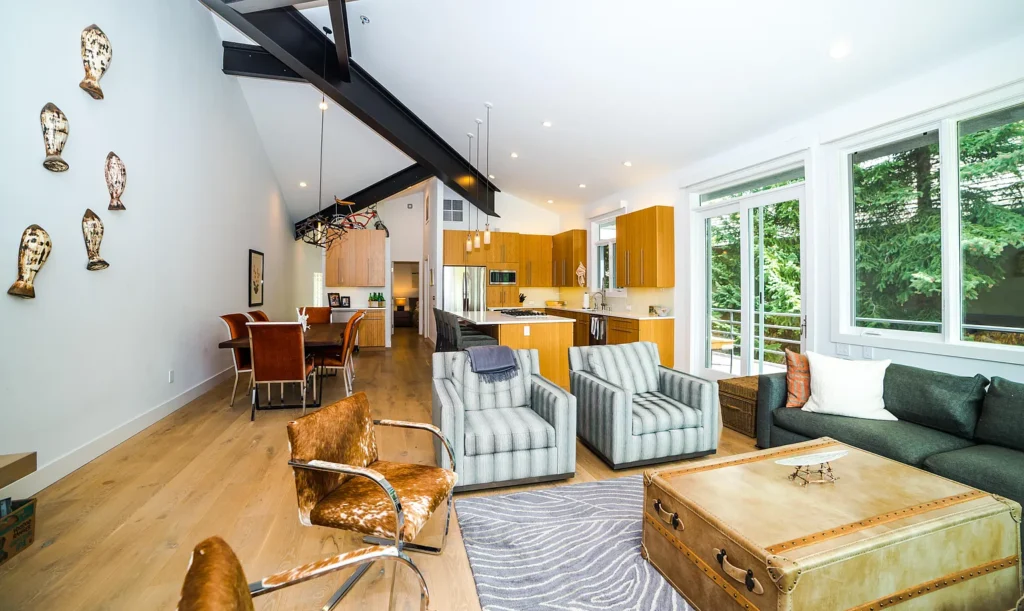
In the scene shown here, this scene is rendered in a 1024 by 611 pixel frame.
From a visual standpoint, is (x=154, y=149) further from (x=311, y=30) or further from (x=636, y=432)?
(x=636, y=432)

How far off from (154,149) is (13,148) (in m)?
1.55

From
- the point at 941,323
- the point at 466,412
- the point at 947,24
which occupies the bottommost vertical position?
the point at 466,412

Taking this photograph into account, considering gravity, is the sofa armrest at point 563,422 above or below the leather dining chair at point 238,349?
below

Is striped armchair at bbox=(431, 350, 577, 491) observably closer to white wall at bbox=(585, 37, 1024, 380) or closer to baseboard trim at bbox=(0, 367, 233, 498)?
baseboard trim at bbox=(0, 367, 233, 498)

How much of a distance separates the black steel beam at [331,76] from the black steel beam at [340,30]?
0.93ft

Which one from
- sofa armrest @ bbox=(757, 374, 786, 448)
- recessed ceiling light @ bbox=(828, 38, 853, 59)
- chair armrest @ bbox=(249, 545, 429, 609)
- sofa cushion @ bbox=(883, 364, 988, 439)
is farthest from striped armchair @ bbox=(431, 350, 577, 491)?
recessed ceiling light @ bbox=(828, 38, 853, 59)

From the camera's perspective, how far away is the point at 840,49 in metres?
3.01

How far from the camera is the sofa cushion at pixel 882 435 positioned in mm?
2334

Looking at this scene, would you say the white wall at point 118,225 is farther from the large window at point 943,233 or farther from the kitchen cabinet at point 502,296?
the large window at point 943,233

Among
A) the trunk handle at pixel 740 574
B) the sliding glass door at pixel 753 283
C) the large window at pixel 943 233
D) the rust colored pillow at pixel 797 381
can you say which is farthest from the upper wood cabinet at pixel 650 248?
the trunk handle at pixel 740 574

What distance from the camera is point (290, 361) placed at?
163 inches

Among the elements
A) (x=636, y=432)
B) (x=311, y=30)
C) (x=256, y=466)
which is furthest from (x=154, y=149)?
(x=636, y=432)

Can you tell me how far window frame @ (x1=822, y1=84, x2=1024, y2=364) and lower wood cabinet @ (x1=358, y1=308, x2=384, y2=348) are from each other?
7.67m

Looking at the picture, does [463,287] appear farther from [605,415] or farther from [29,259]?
[29,259]
